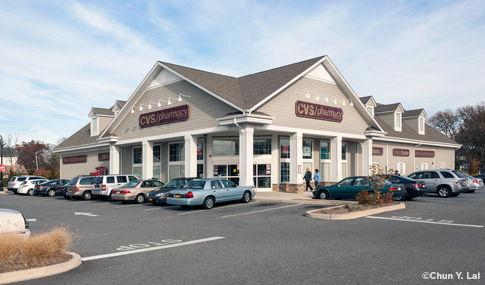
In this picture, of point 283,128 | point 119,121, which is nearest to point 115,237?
point 283,128

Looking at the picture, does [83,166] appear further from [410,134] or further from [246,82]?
[410,134]

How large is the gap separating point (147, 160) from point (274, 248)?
75.2 ft

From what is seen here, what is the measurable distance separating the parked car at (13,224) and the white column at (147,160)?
22170 millimetres

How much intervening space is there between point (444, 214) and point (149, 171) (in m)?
21.4

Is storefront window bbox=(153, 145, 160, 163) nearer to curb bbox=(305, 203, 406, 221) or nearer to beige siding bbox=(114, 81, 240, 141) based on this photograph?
beige siding bbox=(114, 81, 240, 141)

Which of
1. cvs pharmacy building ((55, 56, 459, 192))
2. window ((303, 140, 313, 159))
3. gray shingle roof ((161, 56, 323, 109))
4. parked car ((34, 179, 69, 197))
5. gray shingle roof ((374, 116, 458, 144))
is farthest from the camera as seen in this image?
gray shingle roof ((374, 116, 458, 144))

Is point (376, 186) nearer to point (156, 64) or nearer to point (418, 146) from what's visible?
point (156, 64)

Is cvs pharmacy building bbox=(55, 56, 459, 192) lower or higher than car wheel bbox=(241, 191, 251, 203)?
higher

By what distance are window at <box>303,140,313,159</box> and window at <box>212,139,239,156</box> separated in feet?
16.5

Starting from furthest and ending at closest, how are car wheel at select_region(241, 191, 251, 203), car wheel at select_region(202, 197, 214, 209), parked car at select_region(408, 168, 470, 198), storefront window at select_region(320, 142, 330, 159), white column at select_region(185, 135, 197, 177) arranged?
1. storefront window at select_region(320, 142, 330, 159)
2. white column at select_region(185, 135, 197, 177)
3. parked car at select_region(408, 168, 470, 198)
4. car wheel at select_region(241, 191, 251, 203)
5. car wheel at select_region(202, 197, 214, 209)

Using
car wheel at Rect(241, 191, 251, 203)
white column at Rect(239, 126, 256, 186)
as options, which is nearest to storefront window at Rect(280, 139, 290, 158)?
white column at Rect(239, 126, 256, 186)

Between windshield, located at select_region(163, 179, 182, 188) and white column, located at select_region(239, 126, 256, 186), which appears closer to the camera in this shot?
windshield, located at select_region(163, 179, 182, 188)

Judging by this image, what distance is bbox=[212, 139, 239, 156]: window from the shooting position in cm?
2762

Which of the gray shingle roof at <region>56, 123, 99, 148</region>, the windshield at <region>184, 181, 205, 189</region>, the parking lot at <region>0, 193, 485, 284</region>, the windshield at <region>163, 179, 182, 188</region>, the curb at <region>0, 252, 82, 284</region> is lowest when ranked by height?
the parking lot at <region>0, 193, 485, 284</region>
